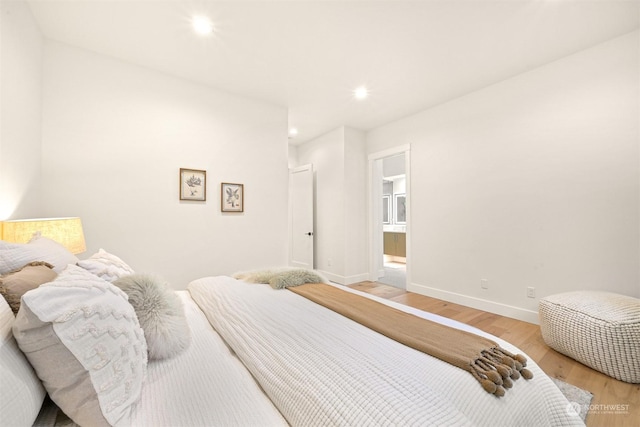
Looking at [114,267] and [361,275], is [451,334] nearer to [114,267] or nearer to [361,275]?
[114,267]

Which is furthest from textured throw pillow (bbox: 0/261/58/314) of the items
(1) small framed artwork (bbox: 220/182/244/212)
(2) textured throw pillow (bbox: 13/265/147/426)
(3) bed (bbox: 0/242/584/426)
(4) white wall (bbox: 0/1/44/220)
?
(1) small framed artwork (bbox: 220/182/244/212)

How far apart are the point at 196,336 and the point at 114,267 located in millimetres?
563

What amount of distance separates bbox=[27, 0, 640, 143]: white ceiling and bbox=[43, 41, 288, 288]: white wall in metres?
0.27

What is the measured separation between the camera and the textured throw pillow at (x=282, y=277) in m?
1.87

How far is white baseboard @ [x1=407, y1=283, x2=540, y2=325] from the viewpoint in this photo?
9.31 ft

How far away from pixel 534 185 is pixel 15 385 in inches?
149

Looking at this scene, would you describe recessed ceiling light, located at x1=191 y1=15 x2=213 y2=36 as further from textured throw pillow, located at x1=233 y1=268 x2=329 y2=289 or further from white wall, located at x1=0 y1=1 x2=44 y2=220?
textured throw pillow, located at x1=233 y1=268 x2=329 y2=289

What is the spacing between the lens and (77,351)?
65 cm

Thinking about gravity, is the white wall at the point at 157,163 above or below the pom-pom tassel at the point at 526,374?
above

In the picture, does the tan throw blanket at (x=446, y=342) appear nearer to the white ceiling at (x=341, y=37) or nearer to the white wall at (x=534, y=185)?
the white ceiling at (x=341, y=37)

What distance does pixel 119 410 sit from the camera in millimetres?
679

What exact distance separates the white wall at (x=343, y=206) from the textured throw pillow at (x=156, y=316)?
3.50m

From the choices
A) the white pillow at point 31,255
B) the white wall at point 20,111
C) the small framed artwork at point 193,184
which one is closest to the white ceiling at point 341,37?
the white wall at point 20,111

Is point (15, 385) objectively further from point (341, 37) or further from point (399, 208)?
point (399, 208)
